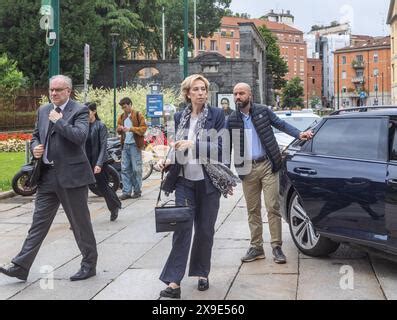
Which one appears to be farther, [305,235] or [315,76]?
[315,76]

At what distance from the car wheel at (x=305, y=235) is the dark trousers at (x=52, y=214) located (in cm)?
226

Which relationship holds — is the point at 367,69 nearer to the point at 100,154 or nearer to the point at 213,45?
the point at 213,45

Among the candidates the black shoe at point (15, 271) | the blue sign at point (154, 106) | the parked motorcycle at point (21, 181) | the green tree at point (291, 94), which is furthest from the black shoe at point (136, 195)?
the green tree at point (291, 94)

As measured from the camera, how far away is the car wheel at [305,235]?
6.50 m

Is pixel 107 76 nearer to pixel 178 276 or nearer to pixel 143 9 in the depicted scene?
pixel 143 9

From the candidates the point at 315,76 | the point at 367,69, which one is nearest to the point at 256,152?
the point at 367,69

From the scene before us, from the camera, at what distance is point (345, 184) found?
19.1 feet

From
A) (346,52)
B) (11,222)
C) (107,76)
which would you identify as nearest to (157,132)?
(11,222)

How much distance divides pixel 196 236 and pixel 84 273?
130cm

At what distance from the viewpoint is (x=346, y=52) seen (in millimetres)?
131250

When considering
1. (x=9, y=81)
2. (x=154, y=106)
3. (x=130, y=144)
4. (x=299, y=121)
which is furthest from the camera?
(x=9, y=81)

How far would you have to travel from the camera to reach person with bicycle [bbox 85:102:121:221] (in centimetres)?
916

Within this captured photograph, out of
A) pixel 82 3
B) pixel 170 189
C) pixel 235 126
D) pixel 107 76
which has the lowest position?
pixel 170 189
